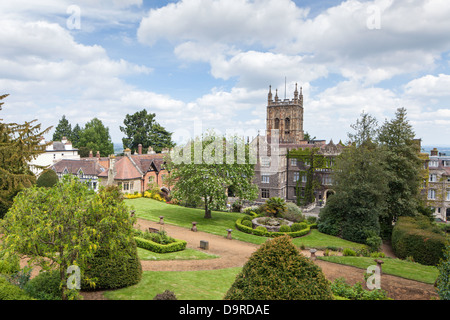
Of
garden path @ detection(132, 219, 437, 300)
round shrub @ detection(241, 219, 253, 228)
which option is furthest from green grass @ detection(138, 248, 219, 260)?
round shrub @ detection(241, 219, 253, 228)

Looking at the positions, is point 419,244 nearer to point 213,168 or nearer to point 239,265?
point 239,265

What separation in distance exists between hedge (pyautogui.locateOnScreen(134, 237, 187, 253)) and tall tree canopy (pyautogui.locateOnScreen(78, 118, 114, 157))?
70.2 meters

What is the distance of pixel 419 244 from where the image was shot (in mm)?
24156

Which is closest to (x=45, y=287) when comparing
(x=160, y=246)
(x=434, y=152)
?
(x=160, y=246)

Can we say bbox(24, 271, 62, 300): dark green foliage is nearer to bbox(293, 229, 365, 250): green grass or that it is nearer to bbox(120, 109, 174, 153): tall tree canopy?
bbox(293, 229, 365, 250): green grass

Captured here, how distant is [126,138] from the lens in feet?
288

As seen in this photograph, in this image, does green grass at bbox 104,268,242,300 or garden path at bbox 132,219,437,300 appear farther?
garden path at bbox 132,219,437,300

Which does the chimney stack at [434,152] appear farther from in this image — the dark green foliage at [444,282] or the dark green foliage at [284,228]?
the dark green foliage at [444,282]

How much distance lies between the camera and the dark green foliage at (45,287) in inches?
460

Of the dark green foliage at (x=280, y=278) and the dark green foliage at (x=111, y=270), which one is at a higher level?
the dark green foliage at (x=280, y=278)

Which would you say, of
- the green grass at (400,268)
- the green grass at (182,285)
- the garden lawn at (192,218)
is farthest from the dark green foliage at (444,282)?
the garden lawn at (192,218)

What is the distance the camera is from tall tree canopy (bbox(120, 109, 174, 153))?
8569cm

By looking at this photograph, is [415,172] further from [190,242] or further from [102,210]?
[102,210]

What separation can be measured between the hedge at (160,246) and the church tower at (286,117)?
215 feet
